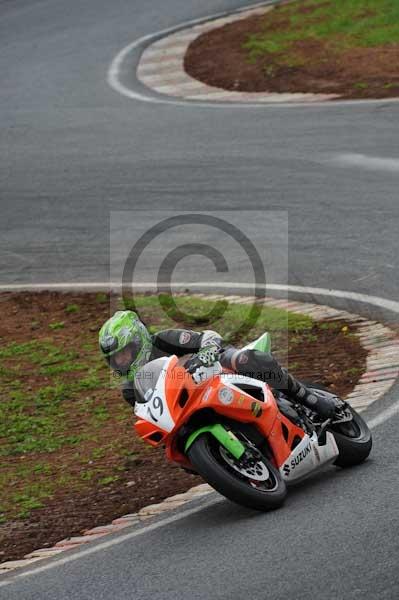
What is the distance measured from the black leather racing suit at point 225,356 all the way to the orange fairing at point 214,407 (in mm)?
125

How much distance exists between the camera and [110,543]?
7555mm

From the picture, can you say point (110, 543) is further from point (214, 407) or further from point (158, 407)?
point (214, 407)

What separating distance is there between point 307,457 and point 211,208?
25.8 ft

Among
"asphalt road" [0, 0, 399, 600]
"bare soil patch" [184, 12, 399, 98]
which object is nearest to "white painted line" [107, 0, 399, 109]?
"asphalt road" [0, 0, 399, 600]

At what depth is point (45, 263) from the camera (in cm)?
1488

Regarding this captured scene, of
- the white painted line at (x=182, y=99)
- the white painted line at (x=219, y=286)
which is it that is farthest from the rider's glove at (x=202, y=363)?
the white painted line at (x=182, y=99)

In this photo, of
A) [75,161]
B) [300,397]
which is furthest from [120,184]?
[300,397]

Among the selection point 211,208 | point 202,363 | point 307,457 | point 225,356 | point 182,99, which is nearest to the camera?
point 202,363

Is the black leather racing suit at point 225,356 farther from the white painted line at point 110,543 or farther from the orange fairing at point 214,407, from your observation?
the white painted line at point 110,543

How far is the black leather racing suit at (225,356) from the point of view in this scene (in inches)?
304

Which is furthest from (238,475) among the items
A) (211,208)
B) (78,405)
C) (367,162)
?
(367,162)

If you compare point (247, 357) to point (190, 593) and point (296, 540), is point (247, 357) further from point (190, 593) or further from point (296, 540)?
point (190, 593)

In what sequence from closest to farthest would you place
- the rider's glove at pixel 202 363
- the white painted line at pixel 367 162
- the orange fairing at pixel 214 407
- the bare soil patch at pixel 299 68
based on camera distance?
the orange fairing at pixel 214 407
the rider's glove at pixel 202 363
the white painted line at pixel 367 162
the bare soil patch at pixel 299 68

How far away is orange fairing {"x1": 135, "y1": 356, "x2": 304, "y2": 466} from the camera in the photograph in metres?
7.26
